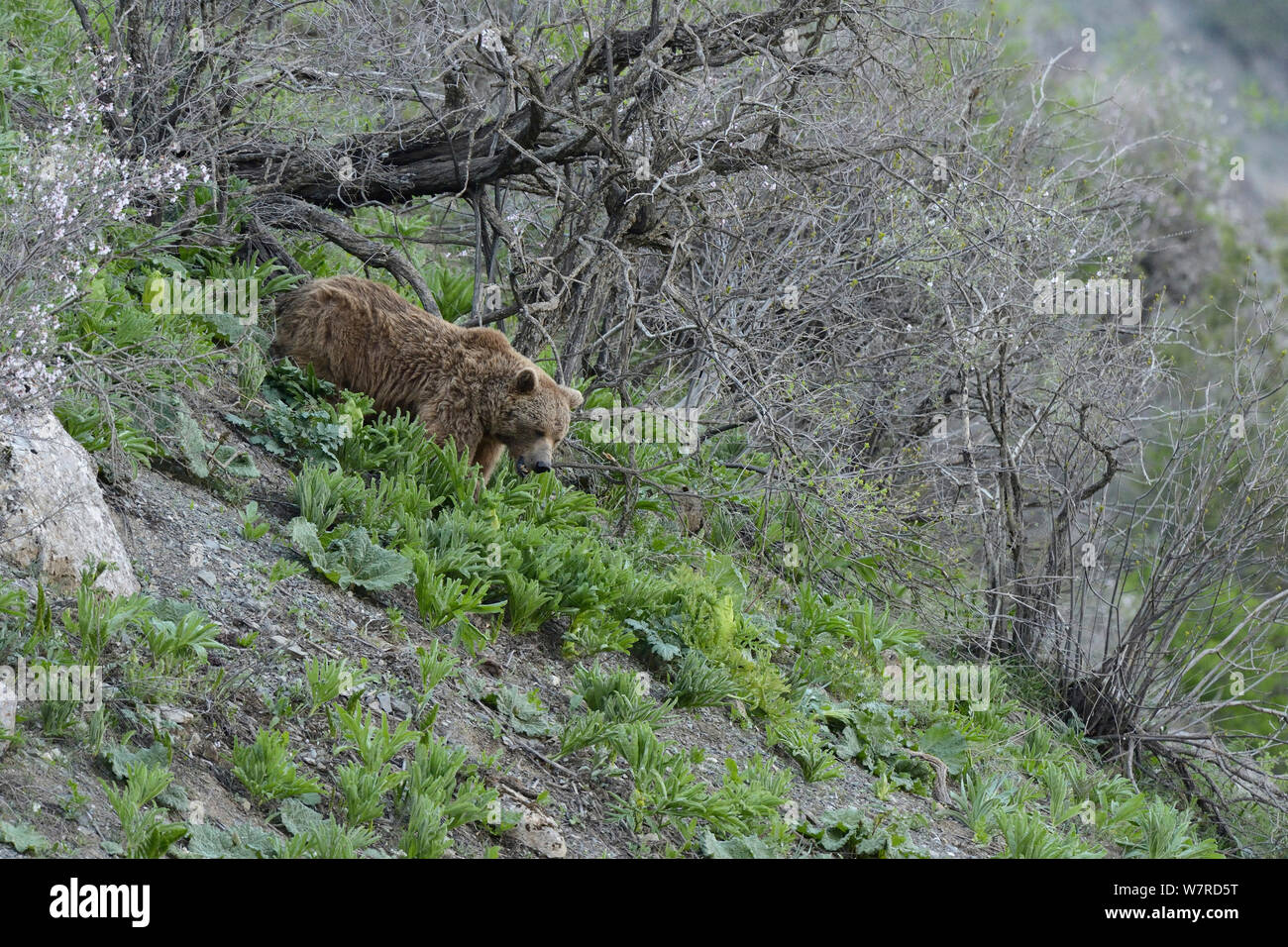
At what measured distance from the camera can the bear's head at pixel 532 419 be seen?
24.1 feet

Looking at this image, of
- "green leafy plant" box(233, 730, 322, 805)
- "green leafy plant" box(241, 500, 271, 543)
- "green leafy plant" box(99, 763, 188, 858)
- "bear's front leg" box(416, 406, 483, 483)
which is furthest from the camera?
"bear's front leg" box(416, 406, 483, 483)

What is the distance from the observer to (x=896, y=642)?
28.0 ft

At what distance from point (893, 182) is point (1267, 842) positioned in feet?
19.9

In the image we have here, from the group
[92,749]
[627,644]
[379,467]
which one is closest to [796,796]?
[627,644]

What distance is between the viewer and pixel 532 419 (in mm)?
7344

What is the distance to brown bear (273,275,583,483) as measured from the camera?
736 cm

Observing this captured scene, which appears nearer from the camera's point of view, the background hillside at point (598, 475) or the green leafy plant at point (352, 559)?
the background hillside at point (598, 475)

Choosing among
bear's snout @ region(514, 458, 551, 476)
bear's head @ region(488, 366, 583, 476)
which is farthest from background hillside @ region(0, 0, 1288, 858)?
bear's head @ region(488, 366, 583, 476)

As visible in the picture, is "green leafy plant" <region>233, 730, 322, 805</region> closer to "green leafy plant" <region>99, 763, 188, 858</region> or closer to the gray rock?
"green leafy plant" <region>99, 763, 188, 858</region>

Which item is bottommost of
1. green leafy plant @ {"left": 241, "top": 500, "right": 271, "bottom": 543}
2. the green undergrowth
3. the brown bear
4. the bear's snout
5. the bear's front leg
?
the green undergrowth

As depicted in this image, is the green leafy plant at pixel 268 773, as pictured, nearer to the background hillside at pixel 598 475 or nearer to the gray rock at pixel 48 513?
the background hillside at pixel 598 475

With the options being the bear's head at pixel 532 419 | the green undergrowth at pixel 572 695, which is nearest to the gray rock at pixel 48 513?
the green undergrowth at pixel 572 695

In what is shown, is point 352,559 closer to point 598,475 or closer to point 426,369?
point 426,369

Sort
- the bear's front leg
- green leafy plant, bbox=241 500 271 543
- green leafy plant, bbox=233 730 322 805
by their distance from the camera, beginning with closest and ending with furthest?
green leafy plant, bbox=233 730 322 805 < green leafy plant, bbox=241 500 271 543 < the bear's front leg
